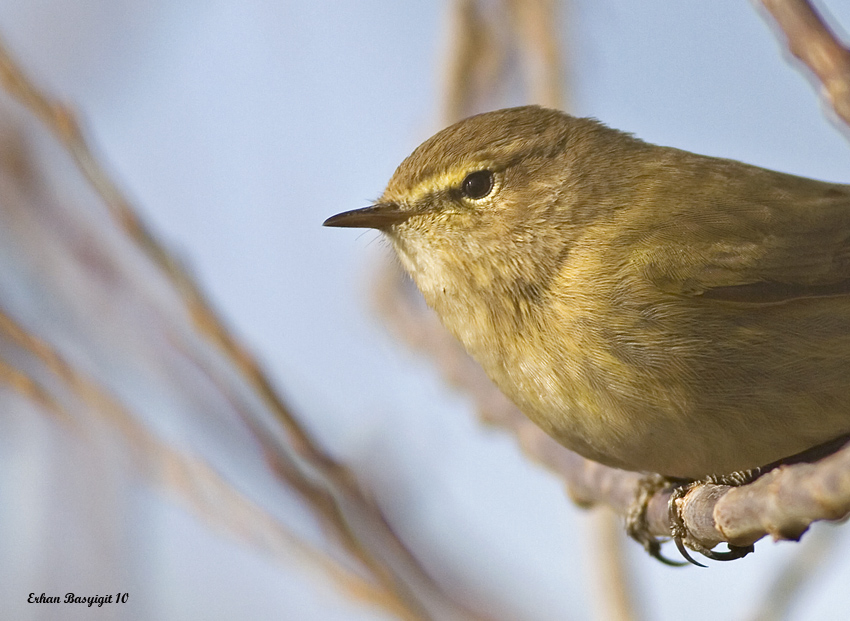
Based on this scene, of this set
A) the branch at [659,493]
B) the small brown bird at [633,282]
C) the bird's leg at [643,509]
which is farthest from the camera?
the bird's leg at [643,509]

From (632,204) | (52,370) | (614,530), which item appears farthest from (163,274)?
(614,530)

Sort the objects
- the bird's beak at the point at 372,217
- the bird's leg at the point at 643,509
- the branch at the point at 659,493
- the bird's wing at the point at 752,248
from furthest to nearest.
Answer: the bird's leg at the point at 643,509
the bird's beak at the point at 372,217
the bird's wing at the point at 752,248
the branch at the point at 659,493

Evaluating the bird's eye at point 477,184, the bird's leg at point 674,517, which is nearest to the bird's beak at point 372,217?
the bird's eye at point 477,184

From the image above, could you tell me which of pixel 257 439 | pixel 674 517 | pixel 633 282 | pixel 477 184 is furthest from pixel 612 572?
pixel 257 439

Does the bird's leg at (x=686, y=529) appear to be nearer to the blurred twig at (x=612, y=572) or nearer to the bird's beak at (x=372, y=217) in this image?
the blurred twig at (x=612, y=572)

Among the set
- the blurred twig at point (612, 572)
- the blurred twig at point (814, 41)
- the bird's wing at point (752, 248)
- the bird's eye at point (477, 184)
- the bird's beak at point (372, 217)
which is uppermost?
the bird's eye at point (477, 184)

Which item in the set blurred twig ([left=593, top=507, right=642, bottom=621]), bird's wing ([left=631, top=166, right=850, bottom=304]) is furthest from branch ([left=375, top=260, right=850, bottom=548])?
bird's wing ([left=631, top=166, right=850, bottom=304])

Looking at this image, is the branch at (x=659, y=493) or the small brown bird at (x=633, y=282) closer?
the branch at (x=659, y=493)
